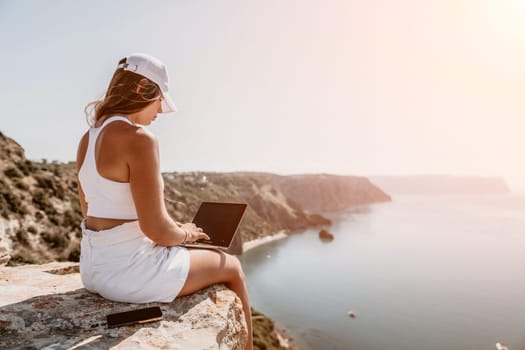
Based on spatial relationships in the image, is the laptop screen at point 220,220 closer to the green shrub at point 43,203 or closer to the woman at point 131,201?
the woman at point 131,201

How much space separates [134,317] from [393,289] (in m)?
63.0

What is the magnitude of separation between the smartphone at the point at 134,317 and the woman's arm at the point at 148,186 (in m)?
0.47

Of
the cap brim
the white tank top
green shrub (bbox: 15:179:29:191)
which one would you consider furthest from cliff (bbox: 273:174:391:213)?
the white tank top

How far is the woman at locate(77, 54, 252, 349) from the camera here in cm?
206

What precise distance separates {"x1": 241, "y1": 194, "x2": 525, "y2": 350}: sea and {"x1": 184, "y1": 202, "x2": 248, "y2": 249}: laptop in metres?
38.3

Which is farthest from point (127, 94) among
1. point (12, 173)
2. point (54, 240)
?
point (12, 173)

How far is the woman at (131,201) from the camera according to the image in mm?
2062

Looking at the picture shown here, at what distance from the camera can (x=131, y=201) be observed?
2.21 m

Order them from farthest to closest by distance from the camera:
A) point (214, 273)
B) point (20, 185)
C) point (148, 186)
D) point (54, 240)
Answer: point (20, 185)
point (54, 240)
point (214, 273)
point (148, 186)

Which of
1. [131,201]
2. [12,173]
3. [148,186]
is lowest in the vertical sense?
[12,173]

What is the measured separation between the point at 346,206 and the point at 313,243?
4100 inches

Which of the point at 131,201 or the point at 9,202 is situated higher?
the point at 131,201

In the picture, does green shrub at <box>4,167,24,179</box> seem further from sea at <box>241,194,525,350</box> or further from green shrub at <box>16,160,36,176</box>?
sea at <box>241,194,525,350</box>

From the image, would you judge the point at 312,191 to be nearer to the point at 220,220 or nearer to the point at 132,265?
the point at 220,220
